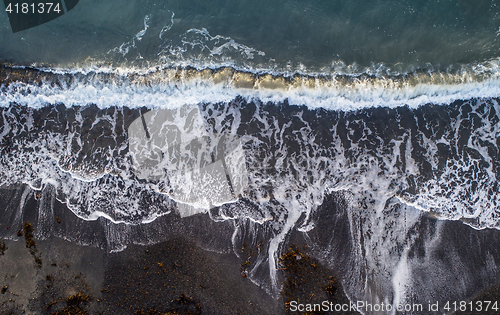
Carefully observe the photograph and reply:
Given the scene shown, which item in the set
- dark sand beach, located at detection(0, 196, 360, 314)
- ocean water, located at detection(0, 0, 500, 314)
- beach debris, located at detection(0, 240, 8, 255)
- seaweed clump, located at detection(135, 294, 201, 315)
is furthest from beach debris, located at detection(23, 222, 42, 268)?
seaweed clump, located at detection(135, 294, 201, 315)

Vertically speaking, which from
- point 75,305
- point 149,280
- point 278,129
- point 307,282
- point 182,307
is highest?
point 278,129

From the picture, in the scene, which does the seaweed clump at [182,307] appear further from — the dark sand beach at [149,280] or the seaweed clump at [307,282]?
the seaweed clump at [307,282]

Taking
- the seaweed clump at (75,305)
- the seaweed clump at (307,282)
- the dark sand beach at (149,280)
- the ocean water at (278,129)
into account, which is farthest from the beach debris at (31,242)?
the seaweed clump at (307,282)

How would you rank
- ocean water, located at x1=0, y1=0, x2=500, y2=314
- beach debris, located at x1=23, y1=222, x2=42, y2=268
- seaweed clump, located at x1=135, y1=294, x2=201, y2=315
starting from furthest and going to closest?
ocean water, located at x1=0, y1=0, x2=500, y2=314, beach debris, located at x1=23, y1=222, x2=42, y2=268, seaweed clump, located at x1=135, y1=294, x2=201, y2=315

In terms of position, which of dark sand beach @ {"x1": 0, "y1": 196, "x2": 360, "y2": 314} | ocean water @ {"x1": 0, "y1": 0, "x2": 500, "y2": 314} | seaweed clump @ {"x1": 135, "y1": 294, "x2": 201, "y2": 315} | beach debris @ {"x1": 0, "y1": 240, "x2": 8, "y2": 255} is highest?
ocean water @ {"x1": 0, "y1": 0, "x2": 500, "y2": 314}

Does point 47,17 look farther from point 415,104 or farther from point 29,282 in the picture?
point 415,104

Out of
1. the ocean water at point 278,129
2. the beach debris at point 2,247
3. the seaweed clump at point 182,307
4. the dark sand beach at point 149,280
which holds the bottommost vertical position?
the seaweed clump at point 182,307

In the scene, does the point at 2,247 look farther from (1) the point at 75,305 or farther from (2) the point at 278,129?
(2) the point at 278,129

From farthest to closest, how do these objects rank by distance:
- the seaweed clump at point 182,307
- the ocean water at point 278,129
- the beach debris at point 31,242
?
the ocean water at point 278,129 < the beach debris at point 31,242 < the seaweed clump at point 182,307

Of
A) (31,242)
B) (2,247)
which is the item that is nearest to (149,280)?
(31,242)

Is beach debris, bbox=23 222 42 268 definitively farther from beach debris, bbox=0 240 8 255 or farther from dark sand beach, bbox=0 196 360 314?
beach debris, bbox=0 240 8 255
